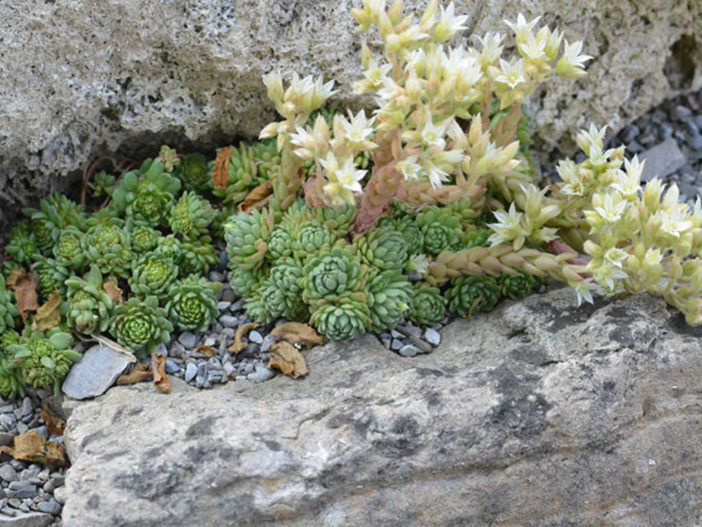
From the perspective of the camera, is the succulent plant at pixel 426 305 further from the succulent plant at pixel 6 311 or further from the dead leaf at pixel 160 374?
the succulent plant at pixel 6 311

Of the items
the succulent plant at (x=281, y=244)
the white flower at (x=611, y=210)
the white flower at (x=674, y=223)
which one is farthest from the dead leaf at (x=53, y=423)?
the white flower at (x=674, y=223)

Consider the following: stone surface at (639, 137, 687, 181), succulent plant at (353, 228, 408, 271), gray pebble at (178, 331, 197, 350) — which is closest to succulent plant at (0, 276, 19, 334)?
gray pebble at (178, 331, 197, 350)

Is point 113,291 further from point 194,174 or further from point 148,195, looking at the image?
point 194,174

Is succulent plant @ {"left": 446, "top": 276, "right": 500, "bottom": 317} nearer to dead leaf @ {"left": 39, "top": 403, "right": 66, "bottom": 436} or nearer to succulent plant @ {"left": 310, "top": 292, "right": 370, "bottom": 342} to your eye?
succulent plant @ {"left": 310, "top": 292, "right": 370, "bottom": 342}

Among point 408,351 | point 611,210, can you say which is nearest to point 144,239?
point 408,351

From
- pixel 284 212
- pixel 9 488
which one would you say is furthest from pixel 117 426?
pixel 284 212
